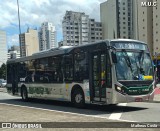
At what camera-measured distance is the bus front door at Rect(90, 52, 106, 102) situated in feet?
45.1

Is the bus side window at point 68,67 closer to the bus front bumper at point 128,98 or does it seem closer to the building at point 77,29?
the bus front bumper at point 128,98

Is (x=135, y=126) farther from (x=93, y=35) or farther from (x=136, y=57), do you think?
(x=93, y=35)

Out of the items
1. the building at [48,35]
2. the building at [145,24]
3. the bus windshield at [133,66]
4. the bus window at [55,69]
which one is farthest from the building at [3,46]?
the bus windshield at [133,66]

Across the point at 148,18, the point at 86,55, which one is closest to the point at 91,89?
the point at 86,55

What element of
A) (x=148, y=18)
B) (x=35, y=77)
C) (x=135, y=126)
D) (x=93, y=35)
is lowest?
(x=135, y=126)

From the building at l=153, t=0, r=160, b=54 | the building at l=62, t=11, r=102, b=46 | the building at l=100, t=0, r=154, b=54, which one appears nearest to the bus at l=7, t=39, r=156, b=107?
the building at l=100, t=0, r=154, b=54

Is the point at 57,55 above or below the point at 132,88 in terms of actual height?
above

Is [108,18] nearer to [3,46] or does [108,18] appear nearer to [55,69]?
[3,46]

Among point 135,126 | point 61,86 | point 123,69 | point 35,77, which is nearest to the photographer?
point 135,126

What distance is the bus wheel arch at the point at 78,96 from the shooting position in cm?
1529

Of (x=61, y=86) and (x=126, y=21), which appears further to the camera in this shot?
(x=126, y=21)

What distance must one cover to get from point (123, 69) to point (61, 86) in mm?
4525

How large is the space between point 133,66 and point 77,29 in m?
61.3

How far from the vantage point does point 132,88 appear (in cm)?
1343
